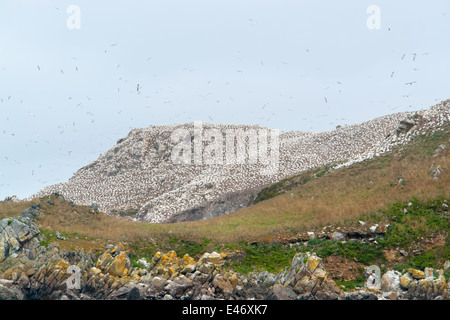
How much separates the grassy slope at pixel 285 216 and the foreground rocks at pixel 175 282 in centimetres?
517

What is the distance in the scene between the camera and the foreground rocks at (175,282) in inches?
767

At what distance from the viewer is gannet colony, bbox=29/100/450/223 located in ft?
208

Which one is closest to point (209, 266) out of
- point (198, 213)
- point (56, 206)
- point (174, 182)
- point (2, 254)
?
point (2, 254)

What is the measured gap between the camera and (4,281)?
19.5 meters

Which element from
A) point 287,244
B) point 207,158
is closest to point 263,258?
point 287,244

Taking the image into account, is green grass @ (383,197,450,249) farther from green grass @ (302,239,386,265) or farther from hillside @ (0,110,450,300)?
green grass @ (302,239,386,265)

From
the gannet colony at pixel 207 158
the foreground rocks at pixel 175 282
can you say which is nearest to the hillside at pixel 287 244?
the foreground rocks at pixel 175 282

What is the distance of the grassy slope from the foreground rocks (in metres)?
5.17

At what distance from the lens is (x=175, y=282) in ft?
67.1

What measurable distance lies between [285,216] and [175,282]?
19194 millimetres

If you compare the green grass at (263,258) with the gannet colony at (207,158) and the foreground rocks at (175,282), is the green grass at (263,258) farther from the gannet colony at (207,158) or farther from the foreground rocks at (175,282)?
the gannet colony at (207,158)
